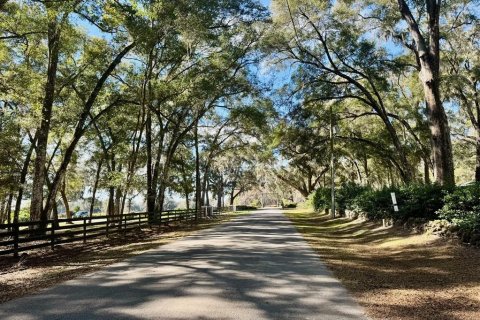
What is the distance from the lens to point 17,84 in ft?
55.3

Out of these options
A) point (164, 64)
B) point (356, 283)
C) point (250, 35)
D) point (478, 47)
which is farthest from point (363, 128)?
point (356, 283)

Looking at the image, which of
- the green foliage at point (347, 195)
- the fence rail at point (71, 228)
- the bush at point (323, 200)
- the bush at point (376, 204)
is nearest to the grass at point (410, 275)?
the bush at point (376, 204)

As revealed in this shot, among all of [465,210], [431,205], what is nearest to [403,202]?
[431,205]

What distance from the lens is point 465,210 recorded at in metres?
10.8

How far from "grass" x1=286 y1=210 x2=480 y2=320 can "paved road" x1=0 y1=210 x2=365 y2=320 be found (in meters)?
0.47

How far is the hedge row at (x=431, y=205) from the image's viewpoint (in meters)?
10.2

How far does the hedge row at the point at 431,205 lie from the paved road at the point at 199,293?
3723 millimetres

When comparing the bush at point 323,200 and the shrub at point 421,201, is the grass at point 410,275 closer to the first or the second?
the shrub at point 421,201

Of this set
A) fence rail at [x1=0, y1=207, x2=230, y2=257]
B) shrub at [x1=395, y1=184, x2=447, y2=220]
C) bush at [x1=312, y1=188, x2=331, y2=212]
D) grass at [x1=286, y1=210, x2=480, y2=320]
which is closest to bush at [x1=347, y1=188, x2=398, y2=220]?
shrub at [x1=395, y1=184, x2=447, y2=220]

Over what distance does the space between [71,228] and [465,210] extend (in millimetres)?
13785

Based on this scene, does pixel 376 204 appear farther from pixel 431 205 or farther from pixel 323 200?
pixel 323 200

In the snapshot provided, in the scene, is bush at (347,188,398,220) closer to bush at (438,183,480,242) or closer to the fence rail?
bush at (438,183,480,242)

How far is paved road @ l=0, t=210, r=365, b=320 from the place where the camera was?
556cm

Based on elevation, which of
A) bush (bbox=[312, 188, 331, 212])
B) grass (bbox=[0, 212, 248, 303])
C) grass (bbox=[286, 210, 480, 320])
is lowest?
grass (bbox=[286, 210, 480, 320])
